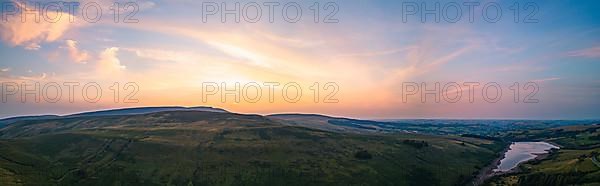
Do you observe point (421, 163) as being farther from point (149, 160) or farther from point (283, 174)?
point (149, 160)

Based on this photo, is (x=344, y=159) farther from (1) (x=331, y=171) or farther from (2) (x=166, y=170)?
(2) (x=166, y=170)

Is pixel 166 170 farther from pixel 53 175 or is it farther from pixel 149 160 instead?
pixel 53 175

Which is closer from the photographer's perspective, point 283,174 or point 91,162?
point 283,174

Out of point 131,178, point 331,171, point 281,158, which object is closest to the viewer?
point 131,178

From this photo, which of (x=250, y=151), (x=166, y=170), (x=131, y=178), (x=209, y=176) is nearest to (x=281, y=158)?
(x=250, y=151)

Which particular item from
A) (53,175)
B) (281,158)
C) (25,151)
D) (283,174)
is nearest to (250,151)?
(281,158)

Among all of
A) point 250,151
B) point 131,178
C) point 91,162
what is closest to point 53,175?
point 91,162

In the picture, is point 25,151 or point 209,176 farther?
point 25,151

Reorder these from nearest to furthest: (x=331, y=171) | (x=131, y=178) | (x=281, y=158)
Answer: (x=131, y=178) → (x=331, y=171) → (x=281, y=158)
